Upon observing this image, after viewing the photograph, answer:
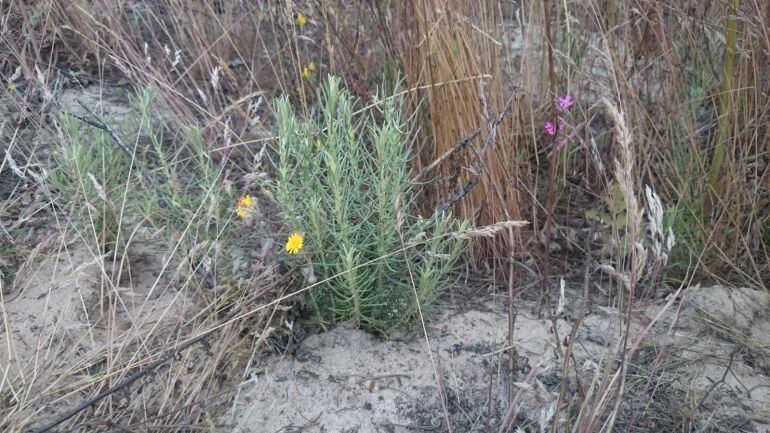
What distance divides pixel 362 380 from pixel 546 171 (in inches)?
48.1

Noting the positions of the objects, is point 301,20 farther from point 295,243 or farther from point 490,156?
point 295,243

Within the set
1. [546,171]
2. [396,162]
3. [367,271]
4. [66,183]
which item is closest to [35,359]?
[66,183]

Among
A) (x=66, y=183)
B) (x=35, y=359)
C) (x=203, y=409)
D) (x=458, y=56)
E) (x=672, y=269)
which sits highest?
(x=458, y=56)

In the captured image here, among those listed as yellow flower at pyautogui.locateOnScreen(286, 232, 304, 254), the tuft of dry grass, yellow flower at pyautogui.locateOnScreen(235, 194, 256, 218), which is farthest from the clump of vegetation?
the tuft of dry grass

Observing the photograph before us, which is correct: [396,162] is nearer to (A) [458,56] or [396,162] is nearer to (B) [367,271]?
(B) [367,271]

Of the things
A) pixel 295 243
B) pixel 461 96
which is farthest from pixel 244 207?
pixel 461 96

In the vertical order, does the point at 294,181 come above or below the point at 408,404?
above

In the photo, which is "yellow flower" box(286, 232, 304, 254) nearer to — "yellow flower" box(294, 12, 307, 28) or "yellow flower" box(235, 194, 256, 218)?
"yellow flower" box(235, 194, 256, 218)

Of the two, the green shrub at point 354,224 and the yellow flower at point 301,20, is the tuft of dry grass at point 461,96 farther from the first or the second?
the yellow flower at point 301,20

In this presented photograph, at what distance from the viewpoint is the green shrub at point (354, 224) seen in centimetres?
186

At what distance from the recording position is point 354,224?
2.11 meters

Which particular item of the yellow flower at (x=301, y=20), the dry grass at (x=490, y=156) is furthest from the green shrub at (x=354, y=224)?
the yellow flower at (x=301, y=20)

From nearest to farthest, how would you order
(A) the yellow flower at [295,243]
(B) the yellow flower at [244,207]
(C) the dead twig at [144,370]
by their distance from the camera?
(C) the dead twig at [144,370]
(A) the yellow flower at [295,243]
(B) the yellow flower at [244,207]

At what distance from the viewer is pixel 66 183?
250 centimetres
